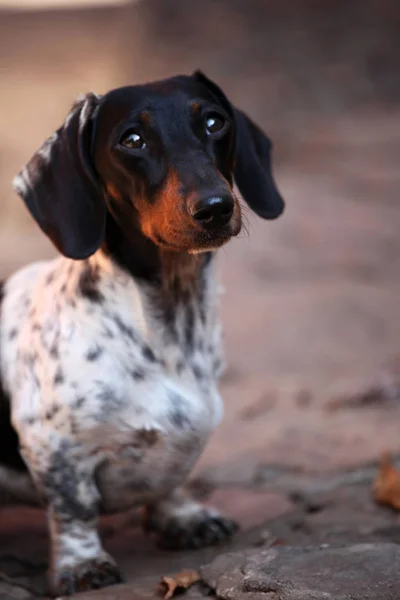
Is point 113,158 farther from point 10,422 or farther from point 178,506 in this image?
point 178,506

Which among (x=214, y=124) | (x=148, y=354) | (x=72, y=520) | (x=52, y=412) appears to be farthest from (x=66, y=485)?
(x=214, y=124)

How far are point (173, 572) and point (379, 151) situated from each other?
5.79 metres

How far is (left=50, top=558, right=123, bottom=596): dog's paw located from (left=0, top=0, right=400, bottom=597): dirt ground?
13cm

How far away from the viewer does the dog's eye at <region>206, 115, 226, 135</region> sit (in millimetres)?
2887

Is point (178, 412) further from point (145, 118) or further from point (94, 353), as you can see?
point (145, 118)

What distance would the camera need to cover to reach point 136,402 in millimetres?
2914

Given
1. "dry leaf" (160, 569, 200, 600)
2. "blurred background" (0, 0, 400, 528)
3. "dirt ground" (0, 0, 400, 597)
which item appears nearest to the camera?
"dry leaf" (160, 569, 200, 600)

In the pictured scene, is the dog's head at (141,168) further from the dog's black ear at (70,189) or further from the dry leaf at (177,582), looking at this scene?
the dry leaf at (177,582)

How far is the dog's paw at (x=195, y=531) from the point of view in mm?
3307

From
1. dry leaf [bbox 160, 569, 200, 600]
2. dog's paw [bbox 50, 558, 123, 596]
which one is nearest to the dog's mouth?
dry leaf [bbox 160, 569, 200, 600]

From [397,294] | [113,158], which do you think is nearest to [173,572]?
[113,158]

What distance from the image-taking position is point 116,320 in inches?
117

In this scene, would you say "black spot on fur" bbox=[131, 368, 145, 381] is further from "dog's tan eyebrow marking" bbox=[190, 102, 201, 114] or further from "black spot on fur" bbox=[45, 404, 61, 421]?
"dog's tan eyebrow marking" bbox=[190, 102, 201, 114]

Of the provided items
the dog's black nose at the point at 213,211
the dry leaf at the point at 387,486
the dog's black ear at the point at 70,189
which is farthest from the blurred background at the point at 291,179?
the dog's black nose at the point at 213,211
